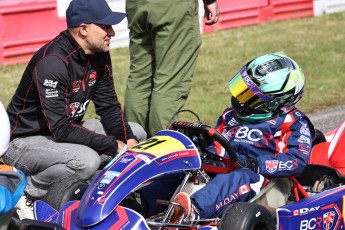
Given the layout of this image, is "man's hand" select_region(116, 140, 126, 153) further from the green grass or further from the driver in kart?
the green grass

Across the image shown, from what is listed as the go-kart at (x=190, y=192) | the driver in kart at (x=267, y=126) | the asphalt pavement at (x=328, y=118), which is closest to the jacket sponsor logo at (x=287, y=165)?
the driver in kart at (x=267, y=126)

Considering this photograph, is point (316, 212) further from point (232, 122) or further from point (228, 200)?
point (232, 122)

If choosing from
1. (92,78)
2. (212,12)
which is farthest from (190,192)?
(212,12)

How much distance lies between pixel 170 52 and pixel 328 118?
202cm

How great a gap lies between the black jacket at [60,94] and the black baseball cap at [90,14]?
121 mm

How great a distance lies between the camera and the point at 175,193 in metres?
4.11

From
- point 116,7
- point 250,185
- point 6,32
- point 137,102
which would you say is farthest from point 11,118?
point 116,7

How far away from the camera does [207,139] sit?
14.0 ft

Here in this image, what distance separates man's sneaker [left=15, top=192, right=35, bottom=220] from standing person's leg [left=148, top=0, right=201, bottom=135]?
1231 millimetres

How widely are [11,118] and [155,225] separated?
59.5 inches

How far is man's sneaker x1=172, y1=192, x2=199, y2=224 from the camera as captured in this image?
3.90m

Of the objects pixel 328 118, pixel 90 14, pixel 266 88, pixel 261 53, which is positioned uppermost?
pixel 90 14

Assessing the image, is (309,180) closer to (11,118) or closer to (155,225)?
(155,225)

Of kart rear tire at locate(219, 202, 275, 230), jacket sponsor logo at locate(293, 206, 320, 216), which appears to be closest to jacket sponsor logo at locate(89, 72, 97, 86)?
kart rear tire at locate(219, 202, 275, 230)
